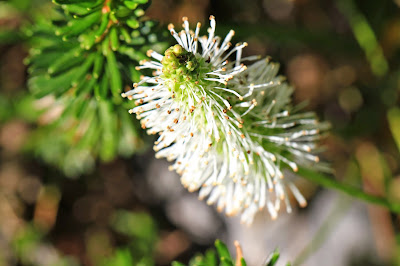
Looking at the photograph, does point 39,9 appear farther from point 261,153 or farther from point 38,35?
point 261,153

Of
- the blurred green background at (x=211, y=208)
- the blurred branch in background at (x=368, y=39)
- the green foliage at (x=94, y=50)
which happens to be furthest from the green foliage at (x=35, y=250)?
the blurred branch in background at (x=368, y=39)

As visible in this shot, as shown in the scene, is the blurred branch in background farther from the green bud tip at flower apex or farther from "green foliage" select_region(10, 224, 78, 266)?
"green foliage" select_region(10, 224, 78, 266)

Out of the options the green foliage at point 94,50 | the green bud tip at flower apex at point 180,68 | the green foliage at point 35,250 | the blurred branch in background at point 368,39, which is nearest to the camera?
the green bud tip at flower apex at point 180,68

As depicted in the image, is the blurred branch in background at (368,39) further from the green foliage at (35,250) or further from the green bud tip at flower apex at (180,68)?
the green foliage at (35,250)

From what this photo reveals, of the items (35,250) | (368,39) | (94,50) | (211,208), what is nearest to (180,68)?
(94,50)

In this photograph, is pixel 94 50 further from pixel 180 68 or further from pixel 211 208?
pixel 211 208

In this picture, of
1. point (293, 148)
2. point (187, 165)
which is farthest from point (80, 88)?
point (293, 148)
